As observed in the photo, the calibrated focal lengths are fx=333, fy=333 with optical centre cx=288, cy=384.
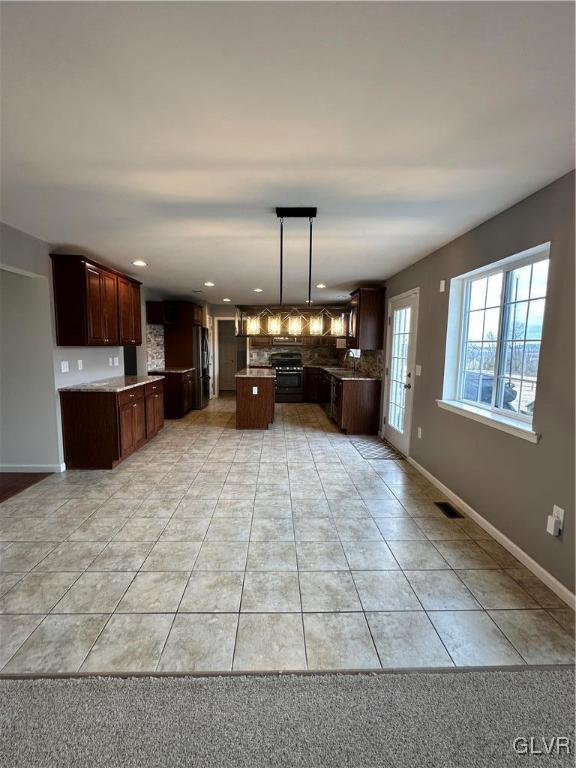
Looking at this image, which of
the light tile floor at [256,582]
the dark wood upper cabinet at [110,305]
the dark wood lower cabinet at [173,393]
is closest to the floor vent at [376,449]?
the light tile floor at [256,582]

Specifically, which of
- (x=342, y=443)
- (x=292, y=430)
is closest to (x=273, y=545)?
(x=342, y=443)

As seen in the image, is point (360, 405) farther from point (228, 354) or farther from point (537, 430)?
point (228, 354)

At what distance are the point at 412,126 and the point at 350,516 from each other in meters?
2.60

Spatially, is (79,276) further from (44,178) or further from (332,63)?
(332,63)

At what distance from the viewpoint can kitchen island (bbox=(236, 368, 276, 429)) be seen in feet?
18.2

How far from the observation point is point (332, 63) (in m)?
1.21

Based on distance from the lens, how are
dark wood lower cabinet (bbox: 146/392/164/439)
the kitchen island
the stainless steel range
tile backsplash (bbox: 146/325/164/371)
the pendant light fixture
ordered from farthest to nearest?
the stainless steel range < the pendant light fixture < tile backsplash (bbox: 146/325/164/371) < the kitchen island < dark wood lower cabinet (bbox: 146/392/164/439)

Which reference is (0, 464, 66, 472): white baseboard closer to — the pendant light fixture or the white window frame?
the white window frame

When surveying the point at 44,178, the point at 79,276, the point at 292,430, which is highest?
the point at 44,178

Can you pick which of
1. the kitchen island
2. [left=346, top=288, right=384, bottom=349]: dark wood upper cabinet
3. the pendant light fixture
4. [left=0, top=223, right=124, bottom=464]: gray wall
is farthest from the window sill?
the pendant light fixture

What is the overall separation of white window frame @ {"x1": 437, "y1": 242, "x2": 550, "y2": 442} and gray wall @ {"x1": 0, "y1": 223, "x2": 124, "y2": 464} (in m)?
4.05

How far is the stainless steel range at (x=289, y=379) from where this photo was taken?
7.99m

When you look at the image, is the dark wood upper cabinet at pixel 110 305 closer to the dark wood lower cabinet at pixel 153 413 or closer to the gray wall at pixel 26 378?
the gray wall at pixel 26 378

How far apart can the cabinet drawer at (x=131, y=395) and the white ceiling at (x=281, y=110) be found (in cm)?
191
